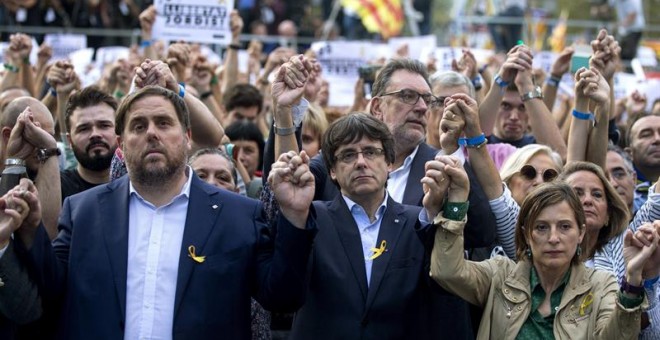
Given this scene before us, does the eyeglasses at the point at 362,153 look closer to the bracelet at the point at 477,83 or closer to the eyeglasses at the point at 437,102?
the eyeglasses at the point at 437,102

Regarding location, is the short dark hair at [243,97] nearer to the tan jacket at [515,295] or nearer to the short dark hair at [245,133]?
the short dark hair at [245,133]

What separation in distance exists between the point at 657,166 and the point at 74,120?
4.06m

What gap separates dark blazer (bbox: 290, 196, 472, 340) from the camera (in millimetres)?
5449

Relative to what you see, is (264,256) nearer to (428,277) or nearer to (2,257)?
(428,277)

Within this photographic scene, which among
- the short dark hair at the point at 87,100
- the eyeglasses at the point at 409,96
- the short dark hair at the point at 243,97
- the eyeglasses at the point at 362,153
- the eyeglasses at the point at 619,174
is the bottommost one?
the eyeglasses at the point at 619,174

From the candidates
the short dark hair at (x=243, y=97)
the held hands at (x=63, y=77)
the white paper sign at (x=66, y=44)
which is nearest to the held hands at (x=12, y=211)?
the held hands at (x=63, y=77)

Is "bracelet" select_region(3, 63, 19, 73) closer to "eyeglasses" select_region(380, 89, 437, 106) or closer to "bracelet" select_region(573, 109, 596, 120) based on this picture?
"eyeglasses" select_region(380, 89, 437, 106)

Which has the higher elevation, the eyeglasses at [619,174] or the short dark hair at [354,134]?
the short dark hair at [354,134]

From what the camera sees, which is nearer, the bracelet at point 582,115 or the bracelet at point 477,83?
the bracelet at point 582,115

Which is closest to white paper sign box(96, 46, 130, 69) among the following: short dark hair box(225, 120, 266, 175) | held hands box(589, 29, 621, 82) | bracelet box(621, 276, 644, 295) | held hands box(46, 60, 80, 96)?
short dark hair box(225, 120, 266, 175)

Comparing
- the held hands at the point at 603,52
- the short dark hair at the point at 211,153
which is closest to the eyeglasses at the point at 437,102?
the held hands at the point at 603,52

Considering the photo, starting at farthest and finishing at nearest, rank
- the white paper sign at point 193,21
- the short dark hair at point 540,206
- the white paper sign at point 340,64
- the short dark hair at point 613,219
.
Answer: the white paper sign at point 340,64
the white paper sign at point 193,21
the short dark hair at point 613,219
the short dark hair at point 540,206

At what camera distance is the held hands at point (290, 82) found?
19.3ft

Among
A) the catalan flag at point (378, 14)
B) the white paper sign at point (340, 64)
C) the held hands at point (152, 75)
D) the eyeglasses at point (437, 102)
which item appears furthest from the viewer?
the catalan flag at point (378, 14)
